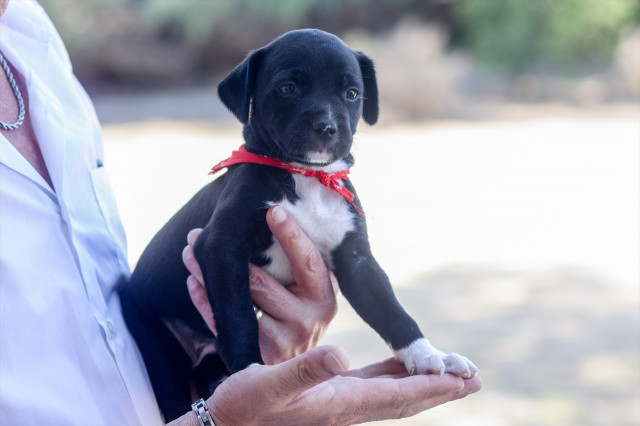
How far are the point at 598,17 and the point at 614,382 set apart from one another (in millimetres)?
14934

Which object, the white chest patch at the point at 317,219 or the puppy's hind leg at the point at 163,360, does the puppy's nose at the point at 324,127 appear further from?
the puppy's hind leg at the point at 163,360

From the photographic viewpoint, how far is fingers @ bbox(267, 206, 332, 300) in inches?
83.3

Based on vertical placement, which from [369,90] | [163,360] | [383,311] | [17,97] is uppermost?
[369,90]

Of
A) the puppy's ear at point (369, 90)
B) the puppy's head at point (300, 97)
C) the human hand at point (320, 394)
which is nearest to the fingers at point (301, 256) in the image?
the puppy's head at point (300, 97)

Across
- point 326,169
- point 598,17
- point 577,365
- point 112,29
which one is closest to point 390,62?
point 598,17

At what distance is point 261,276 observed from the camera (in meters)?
2.23

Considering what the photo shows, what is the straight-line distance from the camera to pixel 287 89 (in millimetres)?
2273

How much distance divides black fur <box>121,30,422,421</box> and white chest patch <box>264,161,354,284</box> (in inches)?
1.0

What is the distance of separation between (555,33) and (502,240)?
468 inches

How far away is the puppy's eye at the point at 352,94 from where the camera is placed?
235cm

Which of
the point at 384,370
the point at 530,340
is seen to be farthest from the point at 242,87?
the point at 530,340

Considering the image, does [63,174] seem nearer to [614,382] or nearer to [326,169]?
[326,169]

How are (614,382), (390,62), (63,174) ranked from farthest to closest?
(390,62), (614,382), (63,174)

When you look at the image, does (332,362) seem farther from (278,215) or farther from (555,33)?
(555,33)
